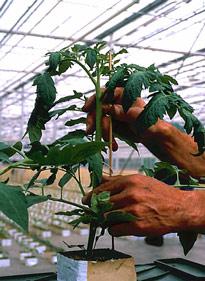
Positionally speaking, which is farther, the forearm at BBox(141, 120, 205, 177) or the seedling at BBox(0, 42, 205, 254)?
the forearm at BBox(141, 120, 205, 177)

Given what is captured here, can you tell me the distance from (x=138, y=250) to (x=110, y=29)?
10.0 feet

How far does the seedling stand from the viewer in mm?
546

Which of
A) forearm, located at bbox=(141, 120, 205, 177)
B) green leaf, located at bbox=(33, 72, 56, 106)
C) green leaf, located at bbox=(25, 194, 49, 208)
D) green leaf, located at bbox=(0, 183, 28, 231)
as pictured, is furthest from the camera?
forearm, located at bbox=(141, 120, 205, 177)

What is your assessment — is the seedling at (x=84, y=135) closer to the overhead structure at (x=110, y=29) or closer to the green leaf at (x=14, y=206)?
the green leaf at (x=14, y=206)

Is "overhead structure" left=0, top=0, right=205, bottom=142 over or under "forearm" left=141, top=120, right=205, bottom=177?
over

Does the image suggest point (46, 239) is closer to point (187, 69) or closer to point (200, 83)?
point (187, 69)

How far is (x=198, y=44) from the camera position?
6.48 m

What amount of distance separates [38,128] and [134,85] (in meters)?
0.21

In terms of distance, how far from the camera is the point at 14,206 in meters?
0.49

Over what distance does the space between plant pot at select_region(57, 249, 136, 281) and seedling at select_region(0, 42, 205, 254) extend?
0.05m

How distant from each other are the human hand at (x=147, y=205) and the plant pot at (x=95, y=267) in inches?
2.0

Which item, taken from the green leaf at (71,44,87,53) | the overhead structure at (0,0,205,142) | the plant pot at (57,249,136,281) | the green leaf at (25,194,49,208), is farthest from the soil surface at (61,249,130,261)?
the overhead structure at (0,0,205,142)

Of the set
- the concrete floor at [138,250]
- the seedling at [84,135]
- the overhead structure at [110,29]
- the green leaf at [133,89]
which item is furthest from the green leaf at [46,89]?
the overhead structure at [110,29]

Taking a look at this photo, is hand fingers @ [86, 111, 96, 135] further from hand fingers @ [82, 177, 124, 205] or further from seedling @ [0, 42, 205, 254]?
hand fingers @ [82, 177, 124, 205]
